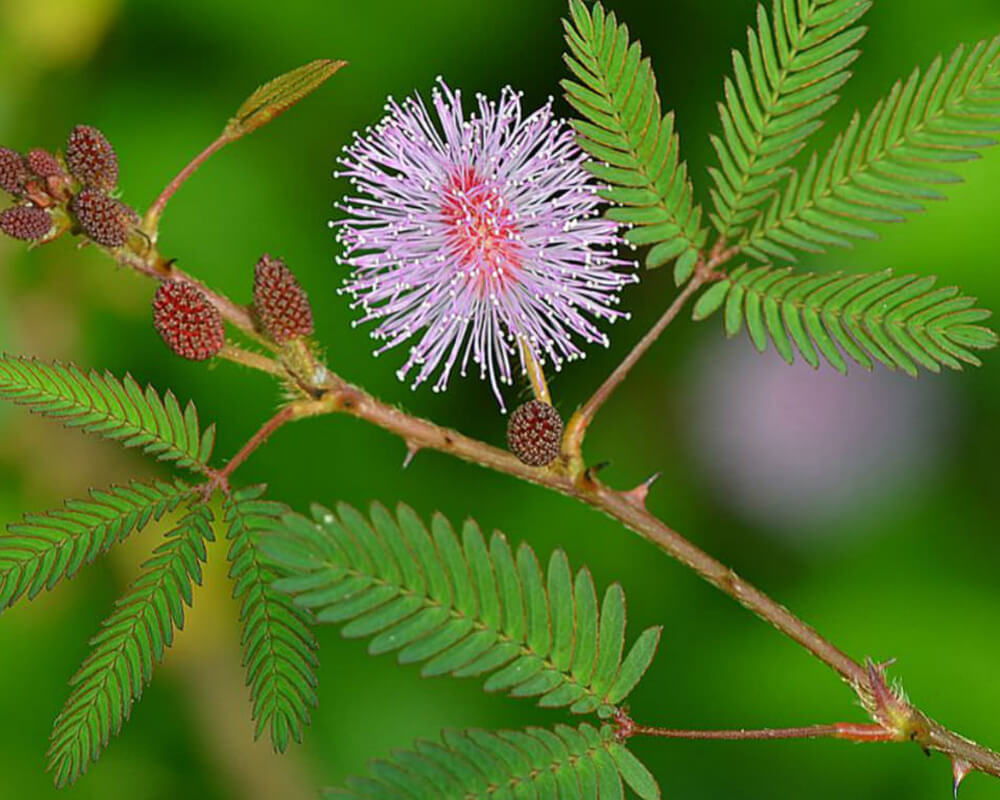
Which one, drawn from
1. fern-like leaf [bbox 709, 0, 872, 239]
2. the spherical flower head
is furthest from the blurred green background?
fern-like leaf [bbox 709, 0, 872, 239]

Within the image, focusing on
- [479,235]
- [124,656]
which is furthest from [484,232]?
A: [124,656]

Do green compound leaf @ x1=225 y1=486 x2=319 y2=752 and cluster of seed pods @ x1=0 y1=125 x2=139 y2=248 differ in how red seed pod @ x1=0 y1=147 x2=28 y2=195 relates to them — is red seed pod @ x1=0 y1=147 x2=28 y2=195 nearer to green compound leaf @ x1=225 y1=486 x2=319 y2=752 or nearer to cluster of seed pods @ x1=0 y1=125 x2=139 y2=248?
cluster of seed pods @ x1=0 y1=125 x2=139 y2=248

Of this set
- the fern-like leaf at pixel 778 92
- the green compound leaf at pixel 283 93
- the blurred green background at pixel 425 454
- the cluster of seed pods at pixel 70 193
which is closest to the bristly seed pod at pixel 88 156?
the cluster of seed pods at pixel 70 193

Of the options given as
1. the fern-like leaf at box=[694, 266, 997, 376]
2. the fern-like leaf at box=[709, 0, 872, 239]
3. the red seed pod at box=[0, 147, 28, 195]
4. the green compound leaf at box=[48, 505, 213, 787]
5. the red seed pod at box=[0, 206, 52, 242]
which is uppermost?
the fern-like leaf at box=[709, 0, 872, 239]

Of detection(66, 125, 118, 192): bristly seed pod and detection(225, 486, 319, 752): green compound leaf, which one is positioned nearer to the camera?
detection(225, 486, 319, 752): green compound leaf

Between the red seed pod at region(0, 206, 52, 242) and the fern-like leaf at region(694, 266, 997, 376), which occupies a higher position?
the fern-like leaf at region(694, 266, 997, 376)

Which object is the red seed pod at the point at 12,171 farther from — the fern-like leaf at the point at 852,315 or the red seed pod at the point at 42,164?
the fern-like leaf at the point at 852,315
